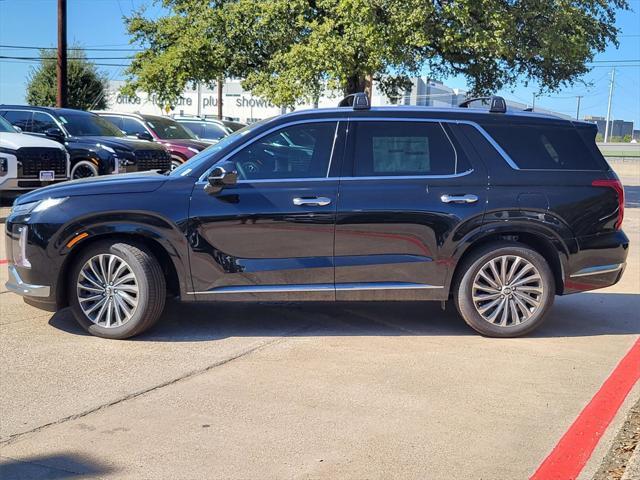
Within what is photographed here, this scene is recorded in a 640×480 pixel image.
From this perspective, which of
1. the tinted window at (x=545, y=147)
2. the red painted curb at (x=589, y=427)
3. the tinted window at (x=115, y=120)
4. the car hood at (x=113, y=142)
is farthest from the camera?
the tinted window at (x=115, y=120)

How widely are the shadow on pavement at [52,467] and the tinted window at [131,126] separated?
622 inches

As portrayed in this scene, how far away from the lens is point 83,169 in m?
14.2

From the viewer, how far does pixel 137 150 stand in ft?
47.5

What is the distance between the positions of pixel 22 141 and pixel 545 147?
31.8 ft

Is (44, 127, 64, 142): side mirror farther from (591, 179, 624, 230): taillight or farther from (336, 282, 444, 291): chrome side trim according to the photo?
(591, 179, 624, 230): taillight

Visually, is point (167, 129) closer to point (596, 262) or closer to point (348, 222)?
point (348, 222)

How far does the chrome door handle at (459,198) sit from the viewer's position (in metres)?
5.90

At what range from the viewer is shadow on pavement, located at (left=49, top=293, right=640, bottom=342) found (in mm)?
6203

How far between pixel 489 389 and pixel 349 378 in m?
0.96

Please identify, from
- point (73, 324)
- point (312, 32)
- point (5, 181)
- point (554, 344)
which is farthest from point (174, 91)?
point (554, 344)

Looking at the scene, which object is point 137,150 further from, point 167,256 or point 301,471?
point 301,471

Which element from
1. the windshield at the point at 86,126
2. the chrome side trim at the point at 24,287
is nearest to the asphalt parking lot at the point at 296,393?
the chrome side trim at the point at 24,287

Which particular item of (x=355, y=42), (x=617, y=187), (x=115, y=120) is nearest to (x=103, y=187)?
(x=617, y=187)

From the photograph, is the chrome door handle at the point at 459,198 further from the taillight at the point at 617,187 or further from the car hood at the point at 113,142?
the car hood at the point at 113,142
